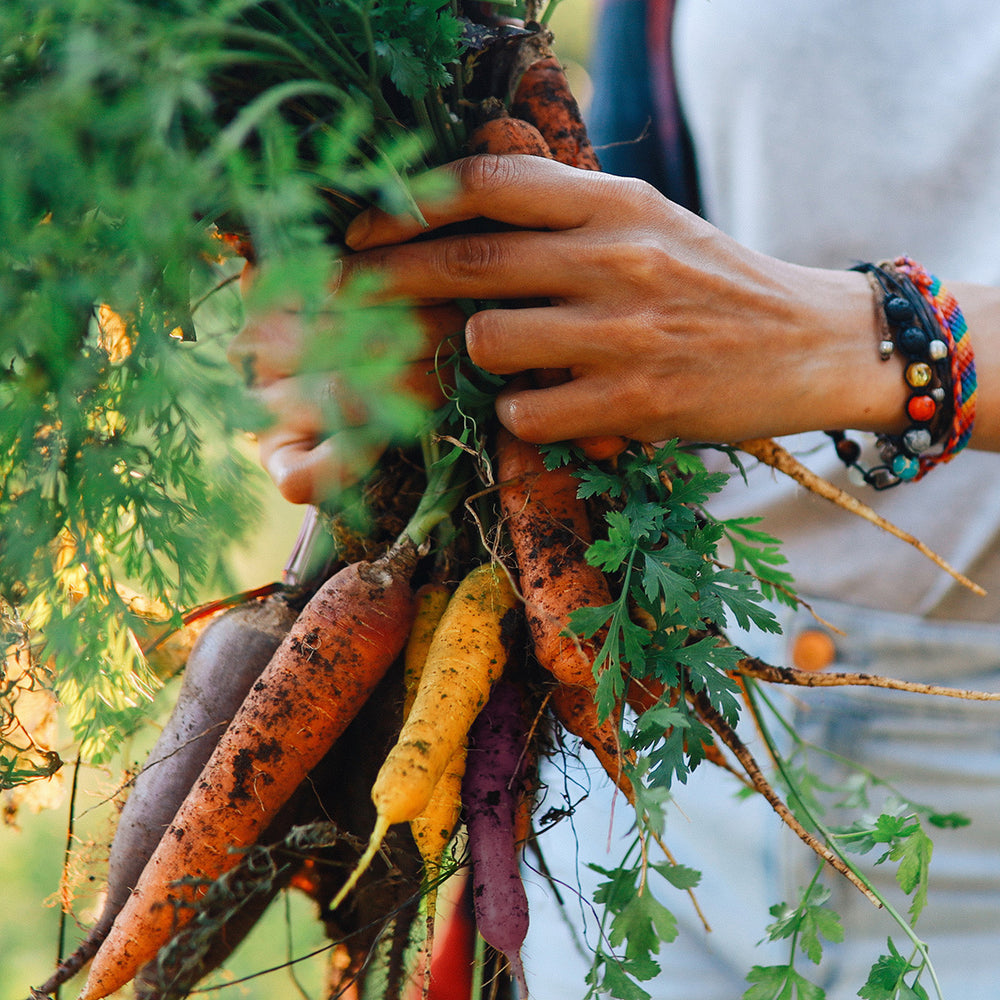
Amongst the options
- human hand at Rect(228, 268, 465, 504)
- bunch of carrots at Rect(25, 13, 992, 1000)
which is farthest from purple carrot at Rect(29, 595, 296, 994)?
human hand at Rect(228, 268, 465, 504)

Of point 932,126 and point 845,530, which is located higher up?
point 932,126

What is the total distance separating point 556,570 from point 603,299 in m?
0.23

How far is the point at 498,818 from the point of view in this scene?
0.66m

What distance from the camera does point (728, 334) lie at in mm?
628

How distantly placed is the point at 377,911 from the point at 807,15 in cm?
121

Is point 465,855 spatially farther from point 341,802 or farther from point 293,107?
point 293,107

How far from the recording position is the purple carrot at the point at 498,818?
62cm

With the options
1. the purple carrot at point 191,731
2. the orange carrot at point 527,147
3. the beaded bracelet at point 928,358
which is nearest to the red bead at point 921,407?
the beaded bracelet at point 928,358

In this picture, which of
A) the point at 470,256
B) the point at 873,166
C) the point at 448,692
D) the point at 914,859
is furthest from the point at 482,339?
the point at 873,166

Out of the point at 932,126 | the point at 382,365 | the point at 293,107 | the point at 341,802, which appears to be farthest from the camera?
the point at 932,126

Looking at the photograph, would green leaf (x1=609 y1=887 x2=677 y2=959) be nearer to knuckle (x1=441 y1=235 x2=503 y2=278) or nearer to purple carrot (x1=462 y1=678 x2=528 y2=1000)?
purple carrot (x1=462 y1=678 x2=528 y2=1000)

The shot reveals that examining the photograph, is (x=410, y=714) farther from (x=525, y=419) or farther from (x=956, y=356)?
(x=956, y=356)

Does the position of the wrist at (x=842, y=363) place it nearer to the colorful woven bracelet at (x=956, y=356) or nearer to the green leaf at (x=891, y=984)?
the colorful woven bracelet at (x=956, y=356)

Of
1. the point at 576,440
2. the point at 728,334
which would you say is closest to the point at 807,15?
the point at 728,334
